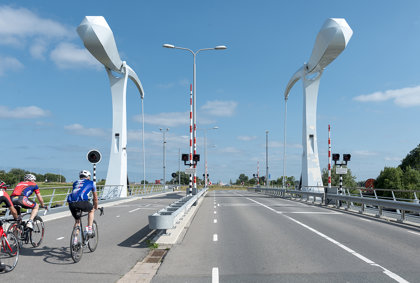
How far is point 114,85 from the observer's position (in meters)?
33.3

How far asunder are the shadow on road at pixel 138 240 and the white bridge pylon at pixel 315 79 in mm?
21991

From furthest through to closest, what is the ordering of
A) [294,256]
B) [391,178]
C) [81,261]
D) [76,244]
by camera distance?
[391,178] < [294,256] < [81,261] < [76,244]

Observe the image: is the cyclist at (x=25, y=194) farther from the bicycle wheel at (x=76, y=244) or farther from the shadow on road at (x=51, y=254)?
the bicycle wheel at (x=76, y=244)

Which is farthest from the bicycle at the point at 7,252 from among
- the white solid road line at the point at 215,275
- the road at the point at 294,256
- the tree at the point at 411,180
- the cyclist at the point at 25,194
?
the tree at the point at 411,180

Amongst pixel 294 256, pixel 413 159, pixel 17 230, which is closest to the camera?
pixel 294 256

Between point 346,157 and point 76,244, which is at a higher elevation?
point 346,157

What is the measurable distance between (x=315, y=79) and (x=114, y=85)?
687 inches

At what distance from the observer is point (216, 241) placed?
9852 mm

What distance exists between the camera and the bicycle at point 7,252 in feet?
20.3

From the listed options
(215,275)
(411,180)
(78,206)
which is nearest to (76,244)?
(78,206)

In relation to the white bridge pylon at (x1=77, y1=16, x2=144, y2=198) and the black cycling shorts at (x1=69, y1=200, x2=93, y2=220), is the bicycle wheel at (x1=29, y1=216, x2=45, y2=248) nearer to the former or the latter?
the black cycling shorts at (x1=69, y1=200, x2=93, y2=220)

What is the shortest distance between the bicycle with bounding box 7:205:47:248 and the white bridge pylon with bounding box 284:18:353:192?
82.4 feet

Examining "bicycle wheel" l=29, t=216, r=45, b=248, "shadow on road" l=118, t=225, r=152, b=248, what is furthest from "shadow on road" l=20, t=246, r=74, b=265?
"shadow on road" l=118, t=225, r=152, b=248

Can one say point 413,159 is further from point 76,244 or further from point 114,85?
point 76,244
